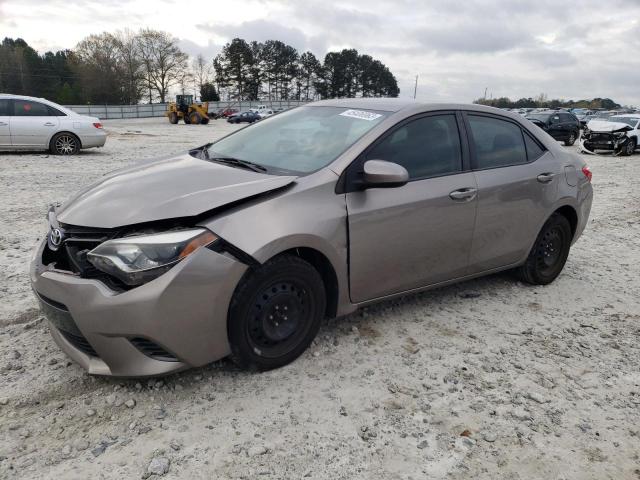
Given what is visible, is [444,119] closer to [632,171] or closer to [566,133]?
[632,171]

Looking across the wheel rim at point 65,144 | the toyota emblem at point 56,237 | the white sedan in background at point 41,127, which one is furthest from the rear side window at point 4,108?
the toyota emblem at point 56,237

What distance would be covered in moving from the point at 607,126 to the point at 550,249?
17.2 meters

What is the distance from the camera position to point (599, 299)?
4531mm

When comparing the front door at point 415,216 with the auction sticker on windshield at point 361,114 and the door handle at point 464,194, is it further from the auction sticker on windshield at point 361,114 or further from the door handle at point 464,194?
the auction sticker on windshield at point 361,114

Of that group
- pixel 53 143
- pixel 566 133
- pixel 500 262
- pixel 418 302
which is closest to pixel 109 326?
pixel 418 302

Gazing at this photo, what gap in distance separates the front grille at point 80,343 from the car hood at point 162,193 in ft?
1.94

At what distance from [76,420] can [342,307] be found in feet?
5.27

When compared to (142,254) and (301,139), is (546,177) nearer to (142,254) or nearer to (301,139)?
(301,139)

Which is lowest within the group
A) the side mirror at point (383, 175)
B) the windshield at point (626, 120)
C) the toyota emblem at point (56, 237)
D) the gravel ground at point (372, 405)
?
the gravel ground at point (372, 405)

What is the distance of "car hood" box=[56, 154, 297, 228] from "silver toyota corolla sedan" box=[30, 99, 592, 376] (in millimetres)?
12

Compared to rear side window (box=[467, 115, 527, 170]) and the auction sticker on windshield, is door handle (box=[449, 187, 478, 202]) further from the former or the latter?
the auction sticker on windshield

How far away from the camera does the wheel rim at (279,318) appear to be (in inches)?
113

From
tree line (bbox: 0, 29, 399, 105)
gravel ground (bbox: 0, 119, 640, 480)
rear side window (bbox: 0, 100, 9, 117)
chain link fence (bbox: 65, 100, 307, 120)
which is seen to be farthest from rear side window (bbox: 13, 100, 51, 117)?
tree line (bbox: 0, 29, 399, 105)

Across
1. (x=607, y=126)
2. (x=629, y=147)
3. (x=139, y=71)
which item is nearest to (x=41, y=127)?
(x=607, y=126)
